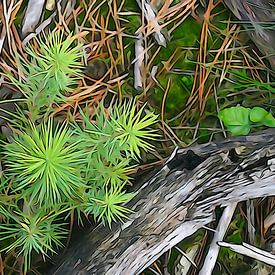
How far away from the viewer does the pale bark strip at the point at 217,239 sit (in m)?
1.20

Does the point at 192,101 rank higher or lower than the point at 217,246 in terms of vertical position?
higher

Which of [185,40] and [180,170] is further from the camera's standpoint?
[185,40]

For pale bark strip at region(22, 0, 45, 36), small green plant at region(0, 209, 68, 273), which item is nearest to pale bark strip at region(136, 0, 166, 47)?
pale bark strip at region(22, 0, 45, 36)

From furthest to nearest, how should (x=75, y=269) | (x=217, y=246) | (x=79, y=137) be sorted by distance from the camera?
1. (x=217, y=246)
2. (x=75, y=269)
3. (x=79, y=137)

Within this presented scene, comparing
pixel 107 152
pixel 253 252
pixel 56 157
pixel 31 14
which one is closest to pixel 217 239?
pixel 253 252

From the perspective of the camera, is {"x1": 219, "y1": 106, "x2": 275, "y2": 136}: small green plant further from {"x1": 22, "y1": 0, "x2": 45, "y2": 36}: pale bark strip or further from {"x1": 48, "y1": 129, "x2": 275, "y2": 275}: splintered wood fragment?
{"x1": 22, "y1": 0, "x2": 45, "y2": 36}: pale bark strip

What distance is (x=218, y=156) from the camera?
1.12 meters

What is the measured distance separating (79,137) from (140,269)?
0.35 meters

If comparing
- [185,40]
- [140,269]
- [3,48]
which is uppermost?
[3,48]

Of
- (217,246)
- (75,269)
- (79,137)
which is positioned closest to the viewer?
(79,137)

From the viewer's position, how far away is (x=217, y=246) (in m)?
1.21

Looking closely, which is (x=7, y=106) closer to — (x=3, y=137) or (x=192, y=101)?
(x=3, y=137)

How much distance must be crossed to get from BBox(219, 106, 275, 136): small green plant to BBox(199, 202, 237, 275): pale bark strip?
0.59ft

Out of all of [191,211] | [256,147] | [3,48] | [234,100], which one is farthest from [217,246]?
[3,48]
